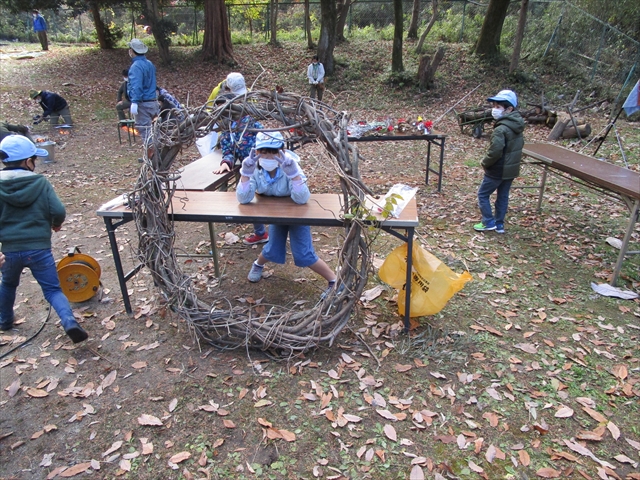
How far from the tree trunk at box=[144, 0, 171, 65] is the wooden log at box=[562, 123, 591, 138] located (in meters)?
14.4

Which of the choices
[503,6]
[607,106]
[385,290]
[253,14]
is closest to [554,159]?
[385,290]

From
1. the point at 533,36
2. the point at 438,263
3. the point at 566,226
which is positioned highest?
the point at 533,36

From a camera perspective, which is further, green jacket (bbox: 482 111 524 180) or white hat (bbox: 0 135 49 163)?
green jacket (bbox: 482 111 524 180)

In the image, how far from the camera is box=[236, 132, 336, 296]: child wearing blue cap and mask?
143 inches

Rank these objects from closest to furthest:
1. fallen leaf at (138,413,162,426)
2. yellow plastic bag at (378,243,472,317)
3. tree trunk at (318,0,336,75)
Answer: fallen leaf at (138,413,162,426)
yellow plastic bag at (378,243,472,317)
tree trunk at (318,0,336,75)

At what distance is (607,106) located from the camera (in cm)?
1367

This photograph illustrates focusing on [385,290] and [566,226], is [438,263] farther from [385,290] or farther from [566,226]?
[566,226]

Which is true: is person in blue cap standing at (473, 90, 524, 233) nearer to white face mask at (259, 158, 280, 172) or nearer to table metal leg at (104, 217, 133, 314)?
white face mask at (259, 158, 280, 172)

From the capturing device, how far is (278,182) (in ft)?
12.6

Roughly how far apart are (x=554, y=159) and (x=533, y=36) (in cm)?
1552

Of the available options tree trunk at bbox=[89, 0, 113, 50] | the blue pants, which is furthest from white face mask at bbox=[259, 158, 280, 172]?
tree trunk at bbox=[89, 0, 113, 50]

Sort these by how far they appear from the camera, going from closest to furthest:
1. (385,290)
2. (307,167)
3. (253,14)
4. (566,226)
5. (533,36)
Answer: (385,290) < (566,226) < (307,167) < (533,36) < (253,14)

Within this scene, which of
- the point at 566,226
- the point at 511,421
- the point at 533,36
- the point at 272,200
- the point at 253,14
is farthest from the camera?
the point at 253,14

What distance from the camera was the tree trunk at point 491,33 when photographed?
1582 cm
